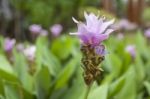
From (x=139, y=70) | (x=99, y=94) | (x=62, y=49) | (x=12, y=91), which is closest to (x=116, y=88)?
(x=99, y=94)

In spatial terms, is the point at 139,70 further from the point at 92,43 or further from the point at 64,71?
the point at 92,43

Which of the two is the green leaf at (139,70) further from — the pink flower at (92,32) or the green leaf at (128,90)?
the pink flower at (92,32)

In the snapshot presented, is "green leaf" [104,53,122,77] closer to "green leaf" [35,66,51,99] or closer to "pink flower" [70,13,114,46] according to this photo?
"green leaf" [35,66,51,99]

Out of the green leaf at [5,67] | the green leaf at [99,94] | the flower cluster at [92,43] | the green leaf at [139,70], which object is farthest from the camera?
the green leaf at [139,70]

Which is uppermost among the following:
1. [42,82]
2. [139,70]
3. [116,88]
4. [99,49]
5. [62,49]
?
[62,49]

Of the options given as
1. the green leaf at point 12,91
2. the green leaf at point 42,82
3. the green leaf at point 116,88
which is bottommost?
the green leaf at point 116,88

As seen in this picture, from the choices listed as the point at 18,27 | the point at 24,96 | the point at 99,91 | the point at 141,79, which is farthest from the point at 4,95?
the point at 18,27

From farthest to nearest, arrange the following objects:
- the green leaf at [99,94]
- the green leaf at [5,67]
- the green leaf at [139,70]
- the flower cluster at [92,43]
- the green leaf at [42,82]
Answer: the green leaf at [139,70], the green leaf at [5,67], the green leaf at [42,82], the green leaf at [99,94], the flower cluster at [92,43]

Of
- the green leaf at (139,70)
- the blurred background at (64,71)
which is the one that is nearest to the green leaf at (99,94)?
the blurred background at (64,71)

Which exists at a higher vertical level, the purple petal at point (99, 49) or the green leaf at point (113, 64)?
the green leaf at point (113, 64)

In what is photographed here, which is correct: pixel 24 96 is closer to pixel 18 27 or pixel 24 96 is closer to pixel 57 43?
pixel 57 43
